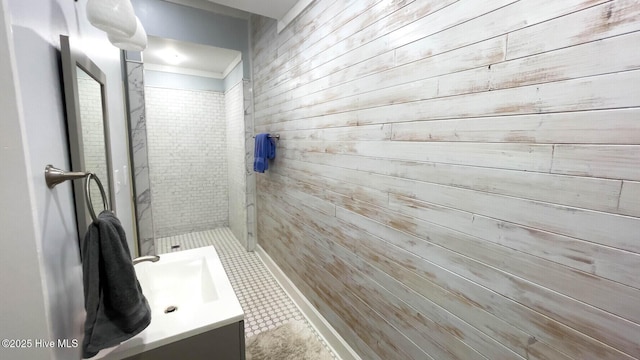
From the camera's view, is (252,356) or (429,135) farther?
(252,356)

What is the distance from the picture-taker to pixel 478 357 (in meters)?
0.94

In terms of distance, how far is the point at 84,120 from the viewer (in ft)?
2.85

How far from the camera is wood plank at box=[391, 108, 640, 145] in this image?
24.0 inches

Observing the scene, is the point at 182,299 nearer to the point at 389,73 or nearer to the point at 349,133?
the point at 349,133

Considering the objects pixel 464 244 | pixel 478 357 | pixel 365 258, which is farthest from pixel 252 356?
pixel 464 244

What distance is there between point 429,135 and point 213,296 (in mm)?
1186

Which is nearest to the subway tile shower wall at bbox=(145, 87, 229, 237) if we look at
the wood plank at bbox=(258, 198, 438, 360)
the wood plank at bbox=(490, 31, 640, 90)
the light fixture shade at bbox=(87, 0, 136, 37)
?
the wood plank at bbox=(258, 198, 438, 360)

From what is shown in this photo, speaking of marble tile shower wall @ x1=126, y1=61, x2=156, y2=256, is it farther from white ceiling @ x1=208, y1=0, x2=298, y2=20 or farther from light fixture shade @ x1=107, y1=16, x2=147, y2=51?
light fixture shade @ x1=107, y1=16, x2=147, y2=51

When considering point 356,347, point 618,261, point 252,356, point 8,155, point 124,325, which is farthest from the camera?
point 252,356


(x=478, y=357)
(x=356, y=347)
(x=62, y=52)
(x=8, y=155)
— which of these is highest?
(x=62, y=52)

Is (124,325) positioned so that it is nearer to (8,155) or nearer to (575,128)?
(8,155)

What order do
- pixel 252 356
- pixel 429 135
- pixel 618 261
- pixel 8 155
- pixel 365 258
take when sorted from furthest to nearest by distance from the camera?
pixel 252 356 → pixel 365 258 → pixel 429 135 → pixel 618 261 → pixel 8 155

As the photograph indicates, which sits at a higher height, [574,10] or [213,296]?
[574,10]

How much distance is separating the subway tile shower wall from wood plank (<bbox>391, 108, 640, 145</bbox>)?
375 centimetres
